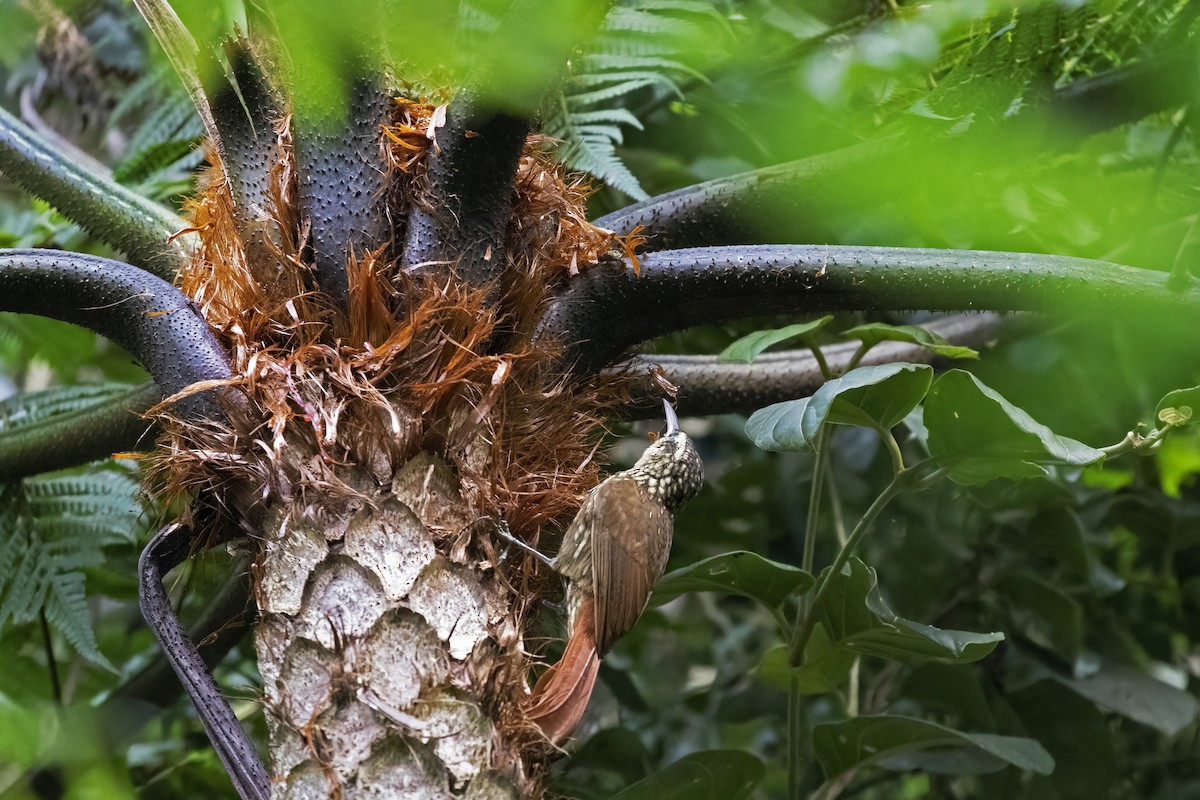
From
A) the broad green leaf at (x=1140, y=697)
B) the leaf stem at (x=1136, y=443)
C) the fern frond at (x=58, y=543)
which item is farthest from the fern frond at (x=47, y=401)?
the broad green leaf at (x=1140, y=697)

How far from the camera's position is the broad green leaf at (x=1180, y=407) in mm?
942

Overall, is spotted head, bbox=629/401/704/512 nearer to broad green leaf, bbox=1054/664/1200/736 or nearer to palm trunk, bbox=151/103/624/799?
palm trunk, bbox=151/103/624/799

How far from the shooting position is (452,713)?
81 centimetres

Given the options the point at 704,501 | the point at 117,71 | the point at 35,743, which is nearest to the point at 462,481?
the point at 35,743

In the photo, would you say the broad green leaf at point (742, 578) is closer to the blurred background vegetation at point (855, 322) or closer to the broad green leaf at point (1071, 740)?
the blurred background vegetation at point (855, 322)

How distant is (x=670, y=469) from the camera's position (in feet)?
4.60

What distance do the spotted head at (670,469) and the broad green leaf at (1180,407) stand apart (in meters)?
0.57

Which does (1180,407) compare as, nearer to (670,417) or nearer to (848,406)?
(848,406)

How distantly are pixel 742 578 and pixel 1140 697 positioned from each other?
918 millimetres

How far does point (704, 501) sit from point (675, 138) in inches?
28.4

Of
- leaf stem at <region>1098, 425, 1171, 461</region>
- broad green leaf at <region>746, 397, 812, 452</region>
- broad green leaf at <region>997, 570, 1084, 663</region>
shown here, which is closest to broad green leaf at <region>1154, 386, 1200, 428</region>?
leaf stem at <region>1098, 425, 1171, 461</region>

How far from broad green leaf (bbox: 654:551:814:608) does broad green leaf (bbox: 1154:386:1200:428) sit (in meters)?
0.39

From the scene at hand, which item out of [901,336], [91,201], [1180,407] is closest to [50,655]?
[91,201]

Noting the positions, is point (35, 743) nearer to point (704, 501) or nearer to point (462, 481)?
point (462, 481)
